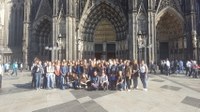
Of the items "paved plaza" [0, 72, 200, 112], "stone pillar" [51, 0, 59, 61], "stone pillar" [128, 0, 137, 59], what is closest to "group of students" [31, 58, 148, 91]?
"paved plaza" [0, 72, 200, 112]

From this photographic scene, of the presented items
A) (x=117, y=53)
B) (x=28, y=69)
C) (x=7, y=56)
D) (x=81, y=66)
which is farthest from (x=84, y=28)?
(x=81, y=66)

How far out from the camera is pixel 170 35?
2655cm

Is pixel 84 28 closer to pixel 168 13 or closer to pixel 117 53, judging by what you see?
pixel 117 53

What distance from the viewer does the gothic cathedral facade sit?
80.7 ft

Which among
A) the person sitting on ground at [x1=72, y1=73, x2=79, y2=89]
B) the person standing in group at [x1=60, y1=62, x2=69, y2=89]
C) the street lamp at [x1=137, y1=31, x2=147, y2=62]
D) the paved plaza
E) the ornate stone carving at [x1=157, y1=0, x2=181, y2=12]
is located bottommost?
the paved plaza

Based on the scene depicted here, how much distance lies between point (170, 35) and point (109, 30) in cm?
686

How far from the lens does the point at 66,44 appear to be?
2592 centimetres

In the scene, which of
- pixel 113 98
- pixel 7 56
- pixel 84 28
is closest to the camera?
pixel 113 98

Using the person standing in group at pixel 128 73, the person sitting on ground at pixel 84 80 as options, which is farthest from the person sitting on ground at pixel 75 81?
the person standing in group at pixel 128 73

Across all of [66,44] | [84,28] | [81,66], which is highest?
[84,28]

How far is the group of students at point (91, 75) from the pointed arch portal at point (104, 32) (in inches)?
534

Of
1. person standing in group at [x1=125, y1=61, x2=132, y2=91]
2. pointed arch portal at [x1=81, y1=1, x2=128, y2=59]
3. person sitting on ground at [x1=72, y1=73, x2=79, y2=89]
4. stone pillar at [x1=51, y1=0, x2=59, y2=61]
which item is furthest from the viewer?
pointed arch portal at [x1=81, y1=1, x2=128, y2=59]

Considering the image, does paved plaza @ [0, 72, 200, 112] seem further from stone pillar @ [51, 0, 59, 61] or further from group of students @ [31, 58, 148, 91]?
stone pillar @ [51, 0, 59, 61]

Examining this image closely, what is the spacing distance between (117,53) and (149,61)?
5047mm
